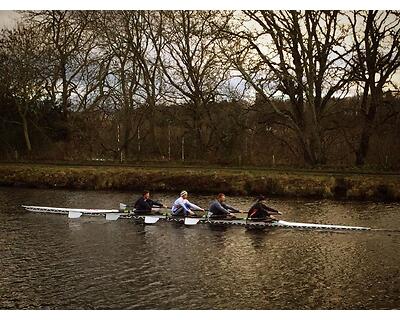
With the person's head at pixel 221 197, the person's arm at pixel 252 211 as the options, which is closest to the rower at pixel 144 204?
the person's head at pixel 221 197

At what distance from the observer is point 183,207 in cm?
931

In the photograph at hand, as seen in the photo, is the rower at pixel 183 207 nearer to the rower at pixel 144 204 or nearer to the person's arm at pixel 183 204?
the person's arm at pixel 183 204

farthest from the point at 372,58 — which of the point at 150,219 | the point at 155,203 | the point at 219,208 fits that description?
the point at 150,219

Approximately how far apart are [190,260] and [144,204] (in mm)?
2031

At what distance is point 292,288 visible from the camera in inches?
258

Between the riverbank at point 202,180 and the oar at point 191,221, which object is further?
the oar at point 191,221

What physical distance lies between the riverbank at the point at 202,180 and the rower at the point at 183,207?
0.83ft

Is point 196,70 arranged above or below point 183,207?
above

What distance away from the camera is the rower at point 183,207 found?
9.21m

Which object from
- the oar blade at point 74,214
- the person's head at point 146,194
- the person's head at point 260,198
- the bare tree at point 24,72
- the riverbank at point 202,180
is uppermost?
the bare tree at point 24,72

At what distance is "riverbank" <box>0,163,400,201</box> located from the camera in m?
8.51

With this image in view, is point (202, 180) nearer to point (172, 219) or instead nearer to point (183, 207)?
point (183, 207)

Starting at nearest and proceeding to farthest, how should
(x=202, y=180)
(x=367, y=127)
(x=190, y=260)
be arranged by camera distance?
1. (x=190, y=260)
2. (x=367, y=127)
3. (x=202, y=180)
